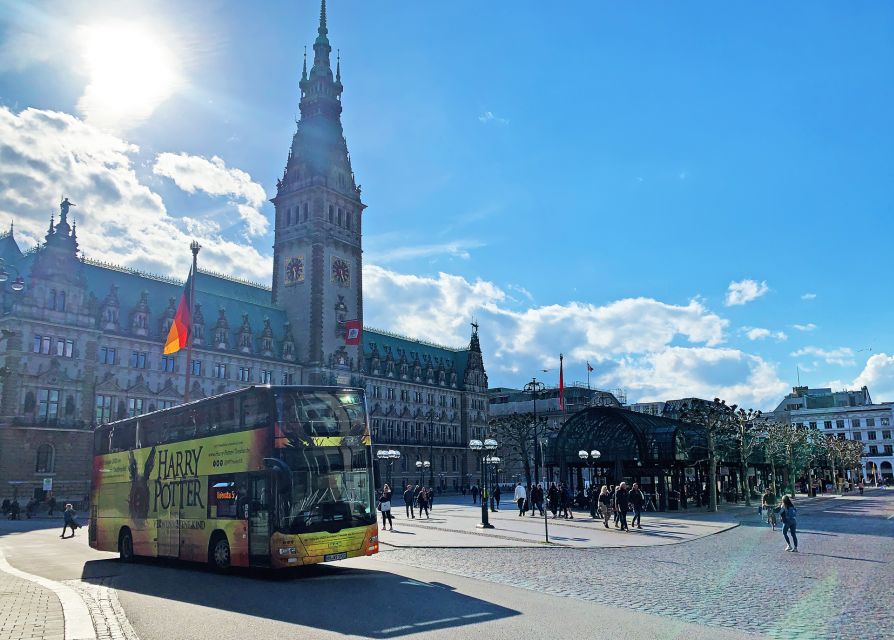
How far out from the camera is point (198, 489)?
22.5 m

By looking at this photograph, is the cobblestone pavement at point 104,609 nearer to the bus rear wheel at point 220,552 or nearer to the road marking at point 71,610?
the road marking at point 71,610

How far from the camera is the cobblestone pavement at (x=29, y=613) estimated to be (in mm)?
12695

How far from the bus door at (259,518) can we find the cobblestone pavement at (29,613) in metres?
4.97

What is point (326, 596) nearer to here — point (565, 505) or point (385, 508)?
point (385, 508)

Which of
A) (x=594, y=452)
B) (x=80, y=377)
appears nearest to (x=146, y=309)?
(x=80, y=377)

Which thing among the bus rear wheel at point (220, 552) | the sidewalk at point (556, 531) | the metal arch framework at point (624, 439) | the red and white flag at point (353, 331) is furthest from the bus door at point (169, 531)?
the red and white flag at point (353, 331)

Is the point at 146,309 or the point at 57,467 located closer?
the point at 57,467

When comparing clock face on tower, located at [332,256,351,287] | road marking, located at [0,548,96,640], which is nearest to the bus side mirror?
road marking, located at [0,548,96,640]

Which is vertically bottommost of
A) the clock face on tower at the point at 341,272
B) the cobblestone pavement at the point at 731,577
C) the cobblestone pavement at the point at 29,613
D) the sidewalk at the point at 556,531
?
the sidewalk at the point at 556,531

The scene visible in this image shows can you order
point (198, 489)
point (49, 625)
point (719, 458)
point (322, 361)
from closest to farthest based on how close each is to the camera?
point (49, 625)
point (198, 489)
point (719, 458)
point (322, 361)

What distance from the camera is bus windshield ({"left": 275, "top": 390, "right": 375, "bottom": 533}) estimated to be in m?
19.8

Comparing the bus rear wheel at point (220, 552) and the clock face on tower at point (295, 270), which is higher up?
the clock face on tower at point (295, 270)

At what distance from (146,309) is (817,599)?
80662 millimetres

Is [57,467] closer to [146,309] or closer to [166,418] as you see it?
[146,309]
